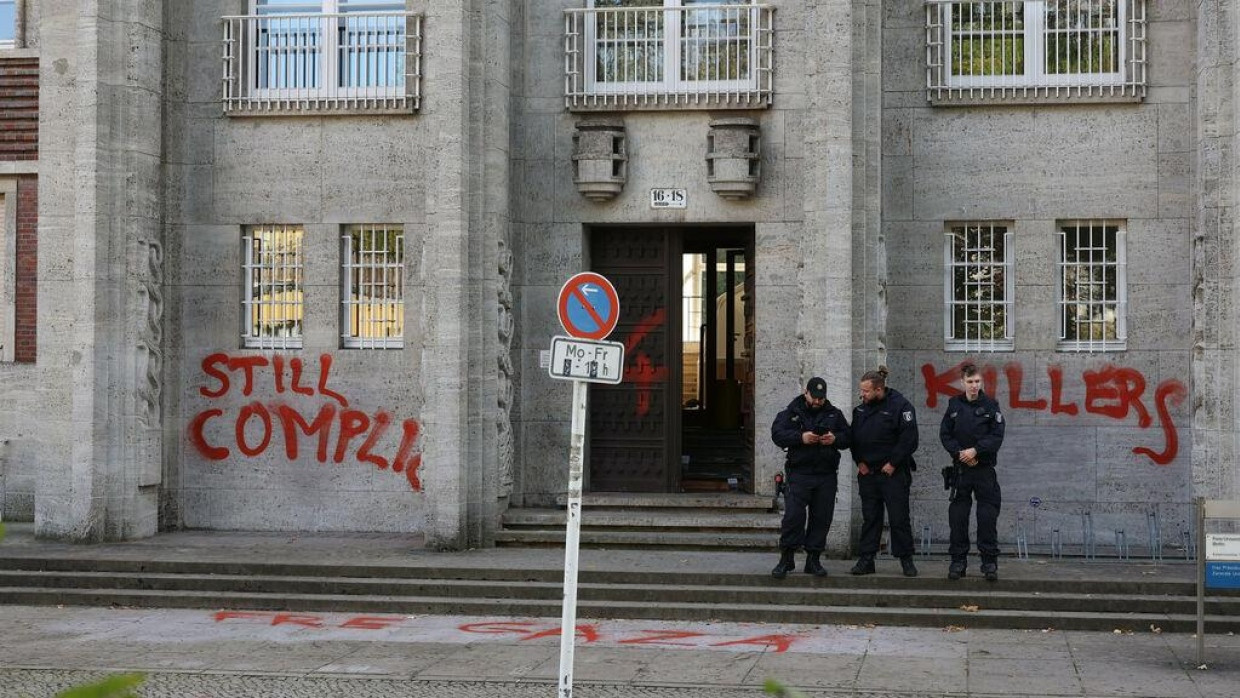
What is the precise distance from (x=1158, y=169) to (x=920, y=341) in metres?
3.05

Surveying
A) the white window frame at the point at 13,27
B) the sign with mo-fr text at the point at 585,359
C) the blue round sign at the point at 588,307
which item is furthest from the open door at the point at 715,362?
the sign with mo-fr text at the point at 585,359

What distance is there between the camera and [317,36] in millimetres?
17203

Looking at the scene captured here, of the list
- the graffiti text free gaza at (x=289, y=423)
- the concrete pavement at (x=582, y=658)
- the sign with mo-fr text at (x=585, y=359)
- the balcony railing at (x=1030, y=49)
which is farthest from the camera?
the graffiti text free gaza at (x=289, y=423)

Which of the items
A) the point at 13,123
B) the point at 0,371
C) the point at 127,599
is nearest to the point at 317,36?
the point at 13,123

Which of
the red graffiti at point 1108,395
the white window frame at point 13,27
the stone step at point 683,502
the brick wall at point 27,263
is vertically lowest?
the stone step at point 683,502

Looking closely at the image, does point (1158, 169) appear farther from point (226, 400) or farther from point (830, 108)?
point (226, 400)

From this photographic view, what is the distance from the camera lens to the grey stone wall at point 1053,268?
51.4ft

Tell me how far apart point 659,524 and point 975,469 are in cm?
379

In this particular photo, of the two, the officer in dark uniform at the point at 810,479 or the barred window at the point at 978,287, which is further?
the barred window at the point at 978,287

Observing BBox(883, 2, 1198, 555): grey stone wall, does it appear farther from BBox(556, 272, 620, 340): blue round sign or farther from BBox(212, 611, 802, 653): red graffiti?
BBox(556, 272, 620, 340): blue round sign

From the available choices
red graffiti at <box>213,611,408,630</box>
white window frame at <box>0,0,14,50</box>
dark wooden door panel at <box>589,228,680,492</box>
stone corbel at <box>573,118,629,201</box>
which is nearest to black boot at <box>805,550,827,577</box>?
red graffiti at <box>213,611,408,630</box>

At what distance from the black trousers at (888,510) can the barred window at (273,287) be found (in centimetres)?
711

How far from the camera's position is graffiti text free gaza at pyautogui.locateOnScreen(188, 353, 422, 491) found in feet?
55.4

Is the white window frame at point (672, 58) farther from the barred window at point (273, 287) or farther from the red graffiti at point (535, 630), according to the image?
the red graffiti at point (535, 630)
